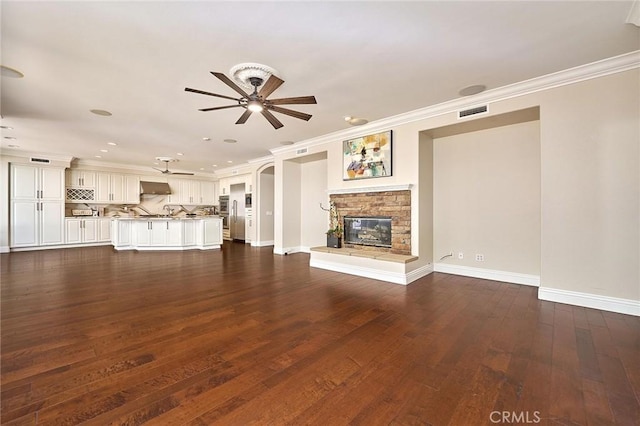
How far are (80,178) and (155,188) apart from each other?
2067 mm

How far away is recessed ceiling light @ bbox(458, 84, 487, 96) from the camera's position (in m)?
3.56

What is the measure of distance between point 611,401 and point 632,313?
2087 mm

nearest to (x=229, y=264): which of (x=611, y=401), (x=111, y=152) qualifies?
(x=111, y=152)

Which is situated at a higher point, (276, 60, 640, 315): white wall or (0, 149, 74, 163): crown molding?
(0, 149, 74, 163): crown molding

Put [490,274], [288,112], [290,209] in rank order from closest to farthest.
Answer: [288,112] → [490,274] → [290,209]

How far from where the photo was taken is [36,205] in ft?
25.3

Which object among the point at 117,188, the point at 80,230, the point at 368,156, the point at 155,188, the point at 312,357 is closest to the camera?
the point at 312,357

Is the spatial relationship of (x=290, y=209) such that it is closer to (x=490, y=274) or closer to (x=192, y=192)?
(x=490, y=274)

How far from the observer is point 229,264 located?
227 inches

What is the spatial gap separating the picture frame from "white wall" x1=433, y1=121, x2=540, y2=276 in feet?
3.13

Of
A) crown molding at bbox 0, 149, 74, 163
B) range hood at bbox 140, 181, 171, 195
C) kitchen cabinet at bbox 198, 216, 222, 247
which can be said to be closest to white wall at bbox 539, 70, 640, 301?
kitchen cabinet at bbox 198, 216, 222, 247

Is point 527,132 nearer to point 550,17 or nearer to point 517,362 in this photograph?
point 550,17

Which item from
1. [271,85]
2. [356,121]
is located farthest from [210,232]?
[271,85]

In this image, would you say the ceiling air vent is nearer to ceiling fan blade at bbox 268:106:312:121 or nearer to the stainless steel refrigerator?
ceiling fan blade at bbox 268:106:312:121
